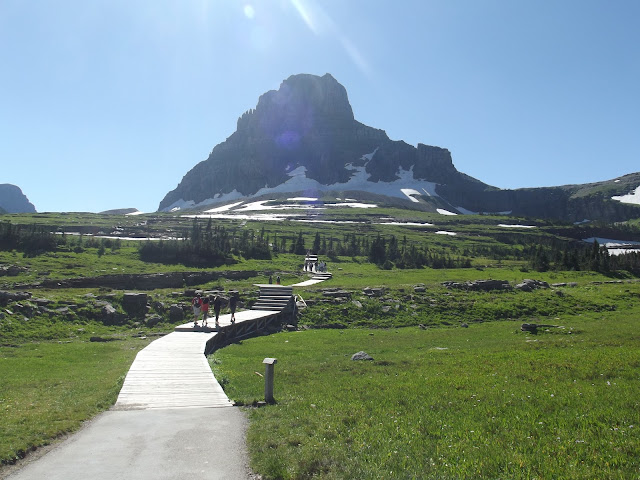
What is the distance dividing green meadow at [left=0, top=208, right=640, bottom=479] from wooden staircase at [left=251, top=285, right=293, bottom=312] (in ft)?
4.66

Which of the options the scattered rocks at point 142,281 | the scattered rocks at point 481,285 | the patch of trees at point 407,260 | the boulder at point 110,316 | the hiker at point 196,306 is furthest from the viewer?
the patch of trees at point 407,260

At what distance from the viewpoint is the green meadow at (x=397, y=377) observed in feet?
29.9

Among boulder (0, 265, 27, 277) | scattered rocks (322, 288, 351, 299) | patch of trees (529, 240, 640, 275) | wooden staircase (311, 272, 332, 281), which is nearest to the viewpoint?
scattered rocks (322, 288, 351, 299)

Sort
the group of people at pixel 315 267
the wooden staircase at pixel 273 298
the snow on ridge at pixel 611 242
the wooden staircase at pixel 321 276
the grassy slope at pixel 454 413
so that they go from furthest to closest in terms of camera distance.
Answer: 1. the snow on ridge at pixel 611 242
2. the group of people at pixel 315 267
3. the wooden staircase at pixel 321 276
4. the wooden staircase at pixel 273 298
5. the grassy slope at pixel 454 413

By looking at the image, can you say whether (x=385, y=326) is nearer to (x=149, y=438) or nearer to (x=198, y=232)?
(x=149, y=438)

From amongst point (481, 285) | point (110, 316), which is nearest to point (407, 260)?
point (481, 285)

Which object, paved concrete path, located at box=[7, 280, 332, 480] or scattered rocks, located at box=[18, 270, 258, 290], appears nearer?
paved concrete path, located at box=[7, 280, 332, 480]

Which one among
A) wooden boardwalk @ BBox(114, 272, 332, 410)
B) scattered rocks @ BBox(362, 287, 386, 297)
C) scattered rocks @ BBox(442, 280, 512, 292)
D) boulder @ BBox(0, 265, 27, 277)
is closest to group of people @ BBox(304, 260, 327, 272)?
scattered rocks @ BBox(362, 287, 386, 297)

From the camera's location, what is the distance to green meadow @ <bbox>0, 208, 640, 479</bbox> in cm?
911

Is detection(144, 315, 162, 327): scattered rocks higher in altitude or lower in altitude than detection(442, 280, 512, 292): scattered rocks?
lower

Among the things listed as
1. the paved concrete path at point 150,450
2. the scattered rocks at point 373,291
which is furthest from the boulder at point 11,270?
the paved concrete path at point 150,450

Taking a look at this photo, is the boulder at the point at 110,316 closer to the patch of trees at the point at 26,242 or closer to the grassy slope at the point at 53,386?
the grassy slope at the point at 53,386

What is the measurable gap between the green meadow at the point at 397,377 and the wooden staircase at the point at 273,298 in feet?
4.66

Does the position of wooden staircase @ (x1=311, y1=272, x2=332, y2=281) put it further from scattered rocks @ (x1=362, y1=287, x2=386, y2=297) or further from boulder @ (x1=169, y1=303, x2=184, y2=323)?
boulder @ (x1=169, y1=303, x2=184, y2=323)
